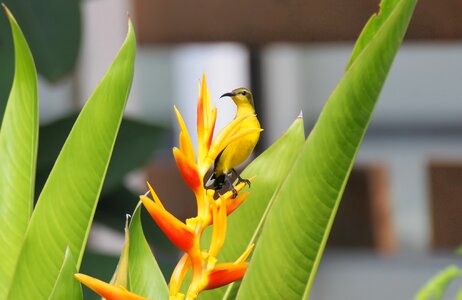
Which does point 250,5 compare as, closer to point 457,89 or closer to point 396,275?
point 457,89

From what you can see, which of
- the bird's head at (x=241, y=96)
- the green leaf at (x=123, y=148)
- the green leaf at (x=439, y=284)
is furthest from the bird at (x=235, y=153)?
the green leaf at (x=123, y=148)

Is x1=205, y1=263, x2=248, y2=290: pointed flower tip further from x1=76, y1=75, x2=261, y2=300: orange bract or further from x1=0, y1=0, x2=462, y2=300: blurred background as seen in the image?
x1=0, y1=0, x2=462, y2=300: blurred background

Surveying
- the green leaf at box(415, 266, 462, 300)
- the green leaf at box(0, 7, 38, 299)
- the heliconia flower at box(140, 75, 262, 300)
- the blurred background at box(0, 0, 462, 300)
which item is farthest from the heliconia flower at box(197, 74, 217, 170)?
the blurred background at box(0, 0, 462, 300)

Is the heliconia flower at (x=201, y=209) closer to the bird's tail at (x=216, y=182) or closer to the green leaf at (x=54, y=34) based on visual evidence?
the bird's tail at (x=216, y=182)

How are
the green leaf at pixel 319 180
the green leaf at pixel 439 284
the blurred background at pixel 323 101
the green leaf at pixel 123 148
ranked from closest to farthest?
the green leaf at pixel 319 180
the green leaf at pixel 439 284
the green leaf at pixel 123 148
the blurred background at pixel 323 101

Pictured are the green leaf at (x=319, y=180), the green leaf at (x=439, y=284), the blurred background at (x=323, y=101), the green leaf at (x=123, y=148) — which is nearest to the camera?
the green leaf at (x=319, y=180)

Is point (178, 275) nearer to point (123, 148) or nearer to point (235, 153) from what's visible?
point (235, 153)
